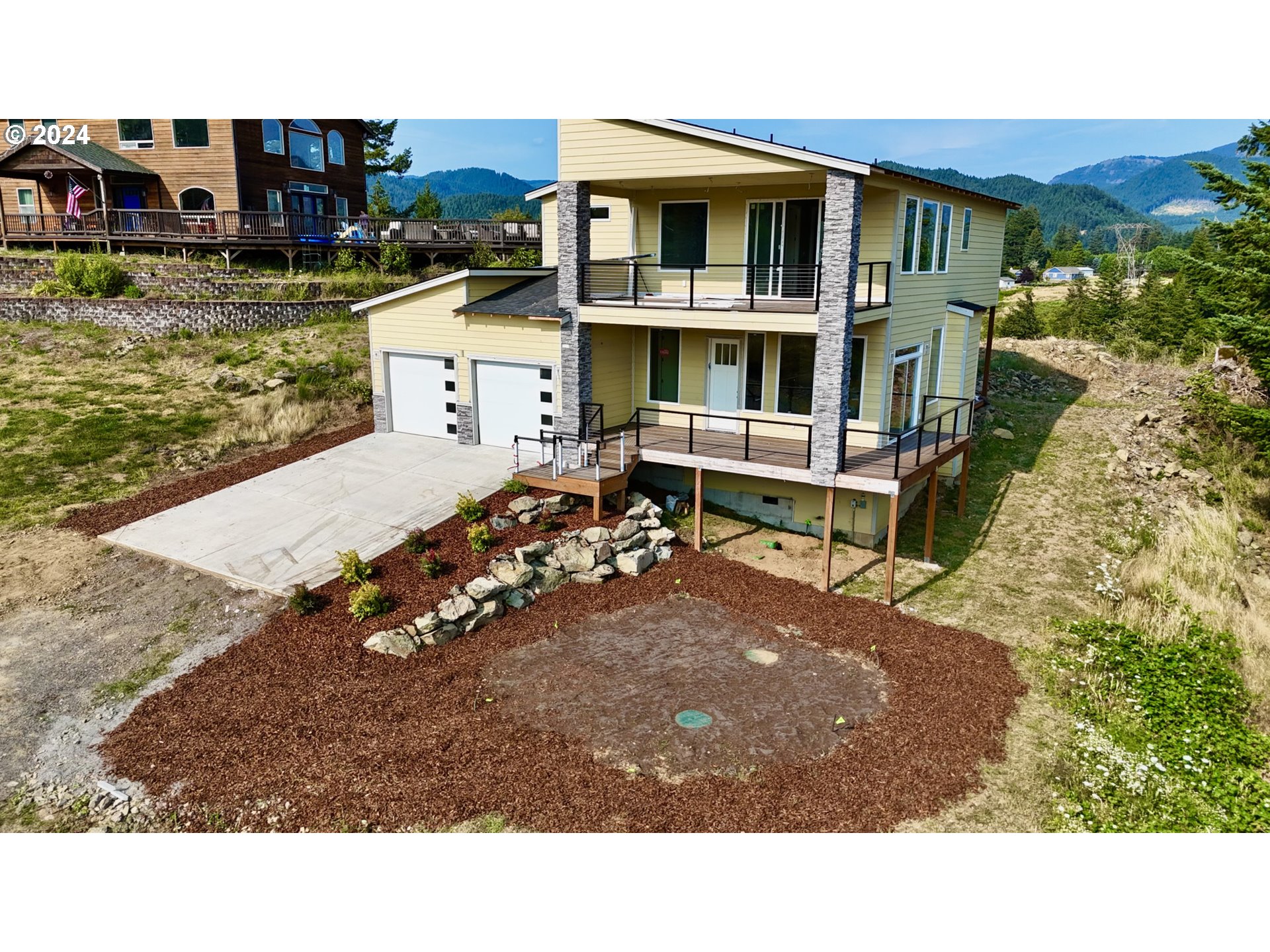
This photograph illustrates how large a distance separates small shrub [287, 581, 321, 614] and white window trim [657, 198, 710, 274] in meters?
10.6

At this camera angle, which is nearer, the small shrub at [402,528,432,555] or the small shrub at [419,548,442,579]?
the small shrub at [419,548,442,579]

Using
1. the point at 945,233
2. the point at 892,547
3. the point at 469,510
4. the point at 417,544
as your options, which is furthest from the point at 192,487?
the point at 945,233

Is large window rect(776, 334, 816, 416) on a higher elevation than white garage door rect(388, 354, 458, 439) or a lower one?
higher

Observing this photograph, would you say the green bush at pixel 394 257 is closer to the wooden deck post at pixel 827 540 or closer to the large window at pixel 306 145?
the large window at pixel 306 145

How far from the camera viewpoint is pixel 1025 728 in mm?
11094

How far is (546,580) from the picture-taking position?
14.7 meters

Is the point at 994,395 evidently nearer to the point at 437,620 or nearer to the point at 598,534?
the point at 598,534

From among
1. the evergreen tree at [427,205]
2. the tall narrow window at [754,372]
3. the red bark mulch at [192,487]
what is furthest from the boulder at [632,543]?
the evergreen tree at [427,205]

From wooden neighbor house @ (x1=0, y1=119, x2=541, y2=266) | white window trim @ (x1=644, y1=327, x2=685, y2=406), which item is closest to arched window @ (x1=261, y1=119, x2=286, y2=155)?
wooden neighbor house @ (x1=0, y1=119, x2=541, y2=266)

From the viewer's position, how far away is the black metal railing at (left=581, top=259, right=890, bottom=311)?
1709 centimetres

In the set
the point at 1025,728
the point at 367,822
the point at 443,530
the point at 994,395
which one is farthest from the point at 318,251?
the point at 1025,728

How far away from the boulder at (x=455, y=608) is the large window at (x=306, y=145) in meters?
29.5

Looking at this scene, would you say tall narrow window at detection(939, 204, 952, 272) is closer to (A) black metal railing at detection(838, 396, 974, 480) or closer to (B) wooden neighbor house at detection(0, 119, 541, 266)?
(A) black metal railing at detection(838, 396, 974, 480)

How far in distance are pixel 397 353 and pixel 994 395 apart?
2080 centimetres
